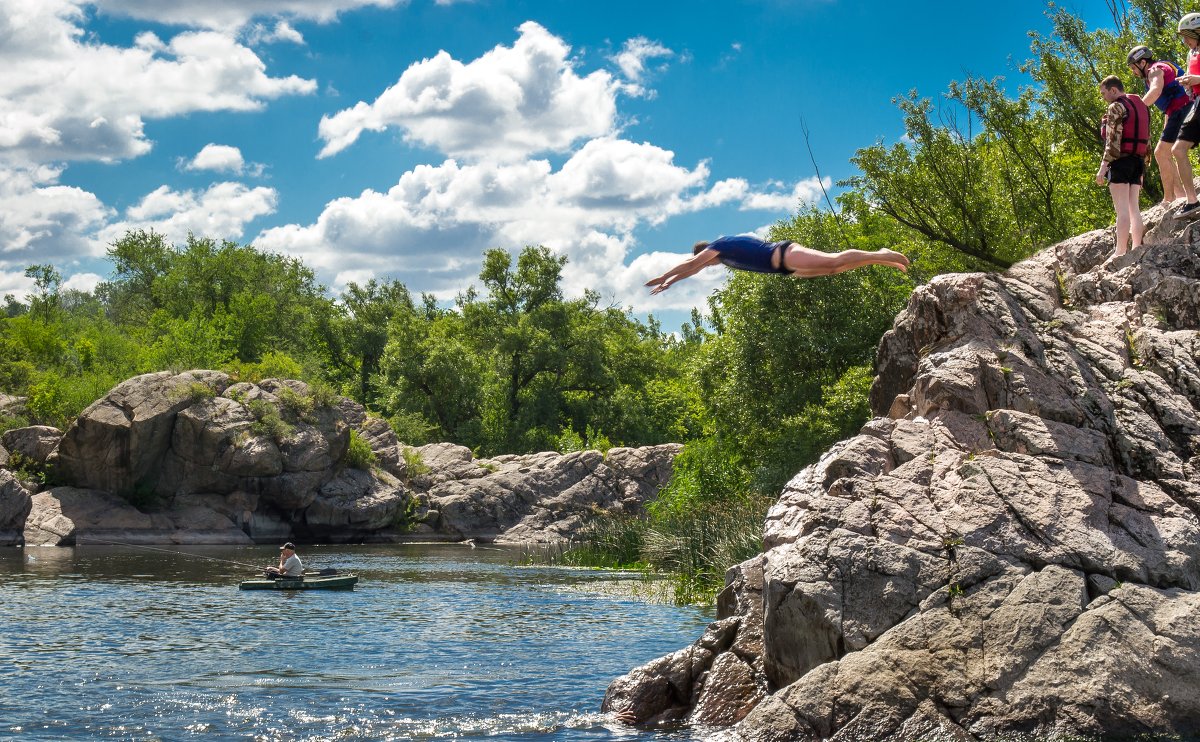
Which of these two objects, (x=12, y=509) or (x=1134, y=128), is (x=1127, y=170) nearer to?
(x=1134, y=128)

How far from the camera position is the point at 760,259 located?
43.3ft

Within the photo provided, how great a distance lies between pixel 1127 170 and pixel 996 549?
20.6ft

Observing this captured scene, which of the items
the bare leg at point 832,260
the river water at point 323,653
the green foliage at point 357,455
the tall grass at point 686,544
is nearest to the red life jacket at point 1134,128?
the bare leg at point 832,260

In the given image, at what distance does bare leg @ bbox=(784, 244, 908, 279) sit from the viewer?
12445mm

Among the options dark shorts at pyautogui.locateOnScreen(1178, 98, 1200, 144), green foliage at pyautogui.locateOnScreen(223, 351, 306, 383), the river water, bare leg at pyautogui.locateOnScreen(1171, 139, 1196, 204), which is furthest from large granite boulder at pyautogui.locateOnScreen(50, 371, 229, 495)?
dark shorts at pyautogui.locateOnScreen(1178, 98, 1200, 144)

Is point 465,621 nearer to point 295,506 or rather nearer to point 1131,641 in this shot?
point 1131,641

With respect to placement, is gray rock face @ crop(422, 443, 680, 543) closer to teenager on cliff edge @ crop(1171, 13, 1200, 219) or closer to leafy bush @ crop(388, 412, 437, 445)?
leafy bush @ crop(388, 412, 437, 445)

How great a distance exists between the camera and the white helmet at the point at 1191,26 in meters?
14.7

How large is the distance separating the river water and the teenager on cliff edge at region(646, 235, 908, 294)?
207 inches

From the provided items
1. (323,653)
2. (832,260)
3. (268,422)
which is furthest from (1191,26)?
(268,422)

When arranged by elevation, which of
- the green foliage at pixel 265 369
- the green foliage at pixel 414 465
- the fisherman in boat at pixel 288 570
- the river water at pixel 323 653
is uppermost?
the green foliage at pixel 265 369

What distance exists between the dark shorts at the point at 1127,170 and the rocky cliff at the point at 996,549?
0.81 metres

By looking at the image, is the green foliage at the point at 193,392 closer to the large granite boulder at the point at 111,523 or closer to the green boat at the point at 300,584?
the large granite boulder at the point at 111,523

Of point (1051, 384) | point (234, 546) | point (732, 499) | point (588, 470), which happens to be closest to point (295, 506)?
point (234, 546)
